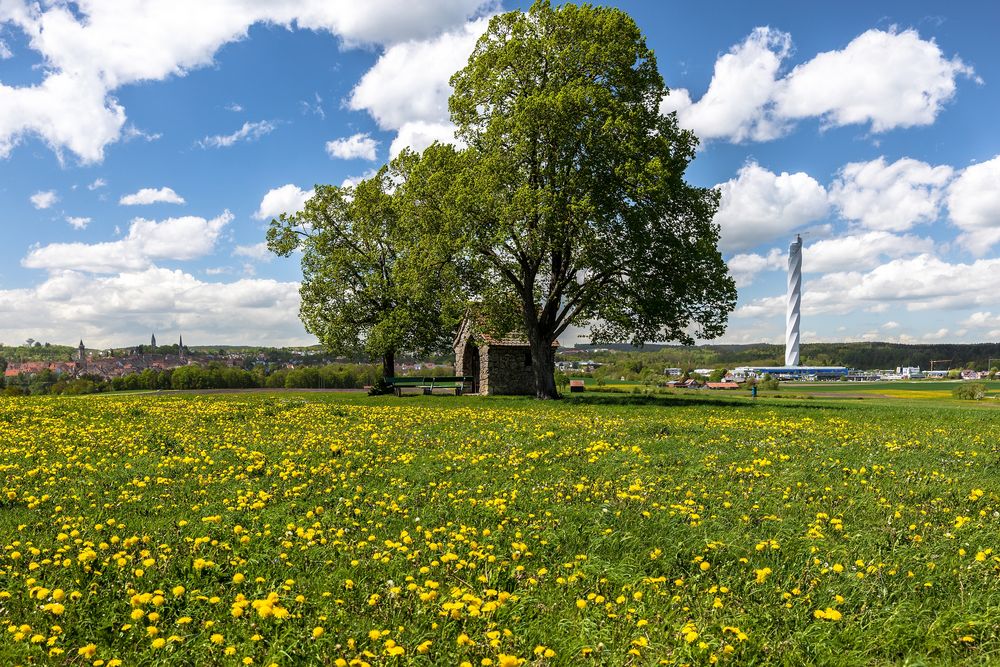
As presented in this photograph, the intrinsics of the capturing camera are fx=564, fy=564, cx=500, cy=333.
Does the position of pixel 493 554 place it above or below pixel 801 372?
above

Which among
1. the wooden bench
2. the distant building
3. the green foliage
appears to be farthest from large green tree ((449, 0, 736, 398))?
the distant building

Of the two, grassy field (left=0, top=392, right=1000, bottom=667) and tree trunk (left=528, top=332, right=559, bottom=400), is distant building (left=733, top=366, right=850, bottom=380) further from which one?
grassy field (left=0, top=392, right=1000, bottom=667)

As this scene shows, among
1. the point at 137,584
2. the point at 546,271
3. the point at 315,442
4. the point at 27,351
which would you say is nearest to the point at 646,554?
the point at 137,584

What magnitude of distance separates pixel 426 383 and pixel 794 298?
144 meters

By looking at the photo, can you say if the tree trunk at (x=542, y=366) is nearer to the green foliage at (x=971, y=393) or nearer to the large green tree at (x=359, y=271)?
the large green tree at (x=359, y=271)

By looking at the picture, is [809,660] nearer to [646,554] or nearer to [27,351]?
[646,554]

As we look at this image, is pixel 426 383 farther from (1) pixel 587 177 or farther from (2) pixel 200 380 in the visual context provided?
(2) pixel 200 380

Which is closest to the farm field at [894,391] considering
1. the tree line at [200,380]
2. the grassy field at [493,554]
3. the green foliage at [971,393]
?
the green foliage at [971,393]

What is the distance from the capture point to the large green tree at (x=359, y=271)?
1679 inches

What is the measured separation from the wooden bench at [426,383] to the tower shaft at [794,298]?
14052 cm

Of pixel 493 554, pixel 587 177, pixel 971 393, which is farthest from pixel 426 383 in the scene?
pixel 971 393

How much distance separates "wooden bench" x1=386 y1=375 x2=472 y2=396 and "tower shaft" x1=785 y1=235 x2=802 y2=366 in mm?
140522

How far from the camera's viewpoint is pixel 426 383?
1517 inches

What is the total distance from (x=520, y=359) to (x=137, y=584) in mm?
33297
